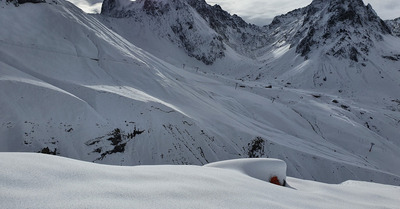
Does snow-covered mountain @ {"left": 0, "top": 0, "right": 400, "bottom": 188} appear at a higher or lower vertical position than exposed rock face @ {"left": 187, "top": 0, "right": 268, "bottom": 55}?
lower

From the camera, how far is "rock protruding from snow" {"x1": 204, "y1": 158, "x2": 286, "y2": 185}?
8.77m

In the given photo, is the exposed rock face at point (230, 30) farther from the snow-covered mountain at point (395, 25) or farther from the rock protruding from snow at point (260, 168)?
the rock protruding from snow at point (260, 168)

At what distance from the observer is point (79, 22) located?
99.3ft

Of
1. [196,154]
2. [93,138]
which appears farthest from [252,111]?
[93,138]

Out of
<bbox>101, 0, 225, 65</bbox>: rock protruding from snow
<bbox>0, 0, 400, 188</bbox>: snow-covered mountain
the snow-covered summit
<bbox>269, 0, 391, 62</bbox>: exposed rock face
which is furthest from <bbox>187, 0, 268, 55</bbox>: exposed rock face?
<bbox>0, 0, 400, 188</bbox>: snow-covered mountain

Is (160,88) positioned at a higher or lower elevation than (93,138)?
higher

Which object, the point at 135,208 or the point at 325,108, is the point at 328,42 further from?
the point at 135,208

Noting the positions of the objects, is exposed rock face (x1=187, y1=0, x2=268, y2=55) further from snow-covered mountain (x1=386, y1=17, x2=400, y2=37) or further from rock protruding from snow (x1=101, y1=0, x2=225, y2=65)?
snow-covered mountain (x1=386, y1=17, x2=400, y2=37)

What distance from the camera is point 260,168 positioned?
904 cm

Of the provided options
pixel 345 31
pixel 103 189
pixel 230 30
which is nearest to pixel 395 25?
pixel 345 31

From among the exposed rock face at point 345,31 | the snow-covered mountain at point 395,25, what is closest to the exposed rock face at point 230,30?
the exposed rock face at point 345,31

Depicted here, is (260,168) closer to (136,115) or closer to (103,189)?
(103,189)

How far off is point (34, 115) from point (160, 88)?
14.2 m

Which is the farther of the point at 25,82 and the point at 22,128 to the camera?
the point at 25,82
